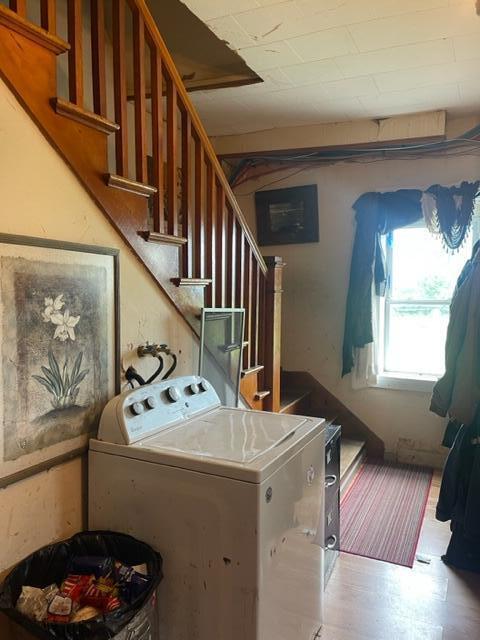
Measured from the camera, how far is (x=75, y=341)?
4.66ft

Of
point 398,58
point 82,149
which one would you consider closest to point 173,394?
point 82,149

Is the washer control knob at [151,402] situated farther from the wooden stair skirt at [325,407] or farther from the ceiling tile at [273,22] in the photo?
the wooden stair skirt at [325,407]

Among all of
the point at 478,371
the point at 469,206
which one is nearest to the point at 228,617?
the point at 478,371

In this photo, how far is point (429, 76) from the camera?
2.69 m

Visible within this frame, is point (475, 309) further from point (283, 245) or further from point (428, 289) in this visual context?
point (283, 245)

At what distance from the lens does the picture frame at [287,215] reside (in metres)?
3.89

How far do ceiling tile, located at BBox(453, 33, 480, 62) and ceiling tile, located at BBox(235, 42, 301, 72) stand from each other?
0.80 m

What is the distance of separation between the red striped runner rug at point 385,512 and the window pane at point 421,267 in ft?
4.59

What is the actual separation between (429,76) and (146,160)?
192 cm

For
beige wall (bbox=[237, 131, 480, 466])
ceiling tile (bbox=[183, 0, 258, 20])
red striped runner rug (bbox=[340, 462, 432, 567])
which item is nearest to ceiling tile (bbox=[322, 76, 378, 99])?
beige wall (bbox=[237, 131, 480, 466])

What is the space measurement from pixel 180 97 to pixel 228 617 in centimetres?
191

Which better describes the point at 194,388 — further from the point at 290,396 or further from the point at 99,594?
the point at 290,396

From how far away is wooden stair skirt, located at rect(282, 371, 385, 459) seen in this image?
3.80m

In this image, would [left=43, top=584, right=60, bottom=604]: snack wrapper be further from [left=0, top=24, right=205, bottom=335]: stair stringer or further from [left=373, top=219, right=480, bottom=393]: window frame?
[left=373, top=219, right=480, bottom=393]: window frame
